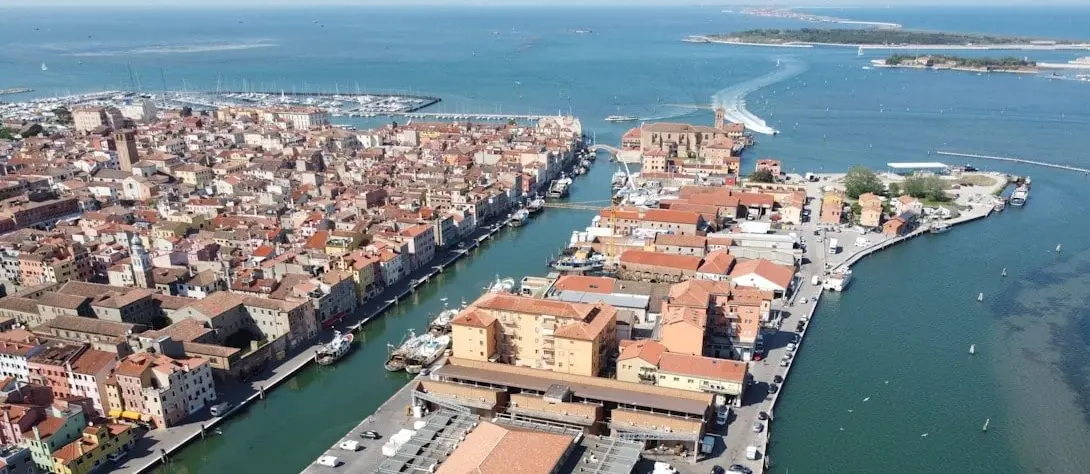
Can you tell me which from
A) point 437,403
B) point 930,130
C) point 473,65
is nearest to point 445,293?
point 437,403

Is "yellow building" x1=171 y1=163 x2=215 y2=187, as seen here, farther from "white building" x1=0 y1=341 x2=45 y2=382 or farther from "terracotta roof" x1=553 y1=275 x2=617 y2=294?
"terracotta roof" x1=553 y1=275 x2=617 y2=294

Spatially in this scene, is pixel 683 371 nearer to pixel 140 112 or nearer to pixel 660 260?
pixel 660 260

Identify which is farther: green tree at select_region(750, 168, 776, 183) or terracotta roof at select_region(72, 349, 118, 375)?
green tree at select_region(750, 168, 776, 183)

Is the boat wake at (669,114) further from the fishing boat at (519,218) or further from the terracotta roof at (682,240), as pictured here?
the terracotta roof at (682,240)

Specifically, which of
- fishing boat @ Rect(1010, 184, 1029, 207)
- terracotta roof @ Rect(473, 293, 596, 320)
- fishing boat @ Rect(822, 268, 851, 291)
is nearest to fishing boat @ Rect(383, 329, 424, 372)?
terracotta roof @ Rect(473, 293, 596, 320)

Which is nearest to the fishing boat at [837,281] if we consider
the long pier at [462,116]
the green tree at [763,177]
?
the green tree at [763,177]

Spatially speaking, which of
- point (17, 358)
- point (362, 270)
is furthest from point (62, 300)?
point (362, 270)
